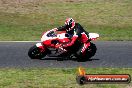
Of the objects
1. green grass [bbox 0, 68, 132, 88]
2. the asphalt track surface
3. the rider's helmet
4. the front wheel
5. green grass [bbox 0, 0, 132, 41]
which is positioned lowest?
green grass [bbox 0, 0, 132, 41]

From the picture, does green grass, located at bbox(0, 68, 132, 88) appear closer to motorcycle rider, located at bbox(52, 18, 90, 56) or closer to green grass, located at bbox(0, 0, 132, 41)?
motorcycle rider, located at bbox(52, 18, 90, 56)

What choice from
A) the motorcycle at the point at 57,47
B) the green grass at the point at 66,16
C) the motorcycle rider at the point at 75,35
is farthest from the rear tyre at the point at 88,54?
the green grass at the point at 66,16

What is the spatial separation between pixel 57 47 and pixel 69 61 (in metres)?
0.71

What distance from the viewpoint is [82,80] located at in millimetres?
10891

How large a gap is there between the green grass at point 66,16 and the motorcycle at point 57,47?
6.52 metres

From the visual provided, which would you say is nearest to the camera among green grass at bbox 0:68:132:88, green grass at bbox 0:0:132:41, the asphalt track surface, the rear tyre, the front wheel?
green grass at bbox 0:68:132:88

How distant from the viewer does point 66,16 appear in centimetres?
3272

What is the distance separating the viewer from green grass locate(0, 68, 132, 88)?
1209 cm

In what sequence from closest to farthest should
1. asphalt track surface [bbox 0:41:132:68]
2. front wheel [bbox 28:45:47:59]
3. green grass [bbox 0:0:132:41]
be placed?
asphalt track surface [bbox 0:41:132:68], front wheel [bbox 28:45:47:59], green grass [bbox 0:0:132:41]

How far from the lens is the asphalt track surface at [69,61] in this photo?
16.9 m

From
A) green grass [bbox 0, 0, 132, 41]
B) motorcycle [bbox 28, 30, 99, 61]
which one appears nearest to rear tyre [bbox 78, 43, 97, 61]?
motorcycle [bbox 28, 30, 99, 61]

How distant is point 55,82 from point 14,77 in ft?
4.65

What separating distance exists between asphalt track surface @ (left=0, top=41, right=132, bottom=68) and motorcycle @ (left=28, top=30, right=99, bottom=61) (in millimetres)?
263

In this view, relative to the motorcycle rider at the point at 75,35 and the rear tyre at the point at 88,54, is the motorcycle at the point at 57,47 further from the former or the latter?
the motorcycle rider at the point at 75,35
